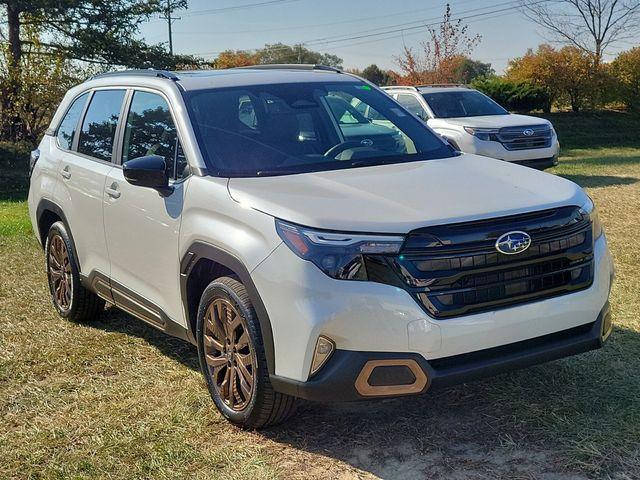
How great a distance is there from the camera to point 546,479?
3.26 m

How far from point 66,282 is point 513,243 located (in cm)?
374

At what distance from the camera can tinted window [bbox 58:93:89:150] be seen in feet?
18.6

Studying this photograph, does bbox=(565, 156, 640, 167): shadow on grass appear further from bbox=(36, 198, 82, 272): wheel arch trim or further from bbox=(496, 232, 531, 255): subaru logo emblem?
bbox=(496, 232, 531, 255): subaru logo emblem

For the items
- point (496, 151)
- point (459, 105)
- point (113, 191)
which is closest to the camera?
point (113, 191)

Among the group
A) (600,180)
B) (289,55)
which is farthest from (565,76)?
(289,55)

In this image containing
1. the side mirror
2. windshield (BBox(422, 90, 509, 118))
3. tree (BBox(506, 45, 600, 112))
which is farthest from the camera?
tree (BBox(506, 45, 600, 112))

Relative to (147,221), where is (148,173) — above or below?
above

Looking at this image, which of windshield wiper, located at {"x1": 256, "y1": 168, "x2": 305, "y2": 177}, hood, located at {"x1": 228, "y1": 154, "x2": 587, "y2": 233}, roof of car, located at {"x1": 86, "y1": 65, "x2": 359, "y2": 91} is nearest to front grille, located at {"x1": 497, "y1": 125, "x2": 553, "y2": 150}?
roof of car, located at {"x1": 86, "y1": 65, "x2": 359, "y2": 91}

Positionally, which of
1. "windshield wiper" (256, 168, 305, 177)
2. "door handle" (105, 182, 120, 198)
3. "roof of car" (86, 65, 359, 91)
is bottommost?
"door handle" (105, 182, 120, 198)

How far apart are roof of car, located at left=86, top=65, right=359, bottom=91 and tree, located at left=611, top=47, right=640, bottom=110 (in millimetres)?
25318

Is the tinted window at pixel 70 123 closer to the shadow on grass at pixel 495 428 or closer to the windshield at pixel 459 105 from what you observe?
the shadow on grass at pixel 495 428

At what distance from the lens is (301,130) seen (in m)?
4.46

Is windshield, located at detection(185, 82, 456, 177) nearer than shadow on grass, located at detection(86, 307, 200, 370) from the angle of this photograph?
Yes

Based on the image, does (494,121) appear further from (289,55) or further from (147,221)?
(289,55)
